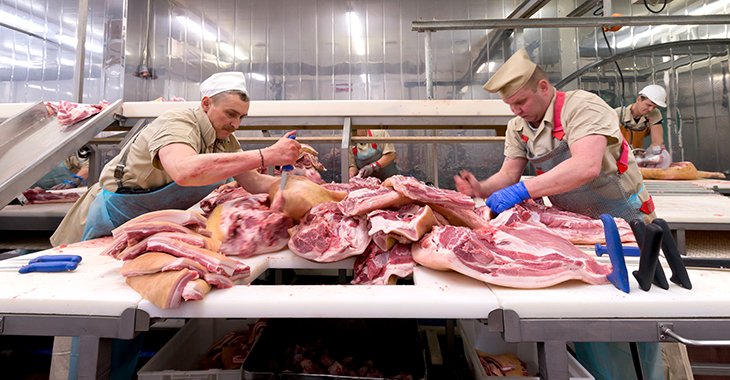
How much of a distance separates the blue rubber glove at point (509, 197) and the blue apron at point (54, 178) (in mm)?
4760

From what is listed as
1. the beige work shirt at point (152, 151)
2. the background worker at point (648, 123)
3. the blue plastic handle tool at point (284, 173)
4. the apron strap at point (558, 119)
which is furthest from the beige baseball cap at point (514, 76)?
the background worker at point (648, 123)

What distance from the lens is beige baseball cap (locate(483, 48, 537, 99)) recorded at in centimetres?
169

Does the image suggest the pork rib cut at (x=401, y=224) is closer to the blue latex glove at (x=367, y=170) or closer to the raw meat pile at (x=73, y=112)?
the raw meat pile at (x=73, y=112)

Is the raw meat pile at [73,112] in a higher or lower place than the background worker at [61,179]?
higher

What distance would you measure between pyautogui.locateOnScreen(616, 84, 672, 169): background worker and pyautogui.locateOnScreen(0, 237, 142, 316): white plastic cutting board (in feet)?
16.7

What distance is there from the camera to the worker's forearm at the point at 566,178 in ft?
5.08

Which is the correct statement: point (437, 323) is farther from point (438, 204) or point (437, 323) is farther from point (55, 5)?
point (55, 5)

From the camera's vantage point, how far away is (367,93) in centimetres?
539

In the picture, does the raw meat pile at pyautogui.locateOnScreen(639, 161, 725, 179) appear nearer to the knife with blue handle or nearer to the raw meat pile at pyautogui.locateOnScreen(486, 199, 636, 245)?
the raw meat pile at pyautogui.locateOnScreen(486, 199, 636, 245)

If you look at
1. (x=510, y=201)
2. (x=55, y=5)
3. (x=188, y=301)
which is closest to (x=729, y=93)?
(x=510, y=201)

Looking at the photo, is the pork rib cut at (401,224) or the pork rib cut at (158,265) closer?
the pork rib cut at (158,265)

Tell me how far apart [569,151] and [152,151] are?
2259mm

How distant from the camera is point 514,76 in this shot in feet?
5.54

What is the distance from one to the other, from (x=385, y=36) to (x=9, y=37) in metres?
6.22
